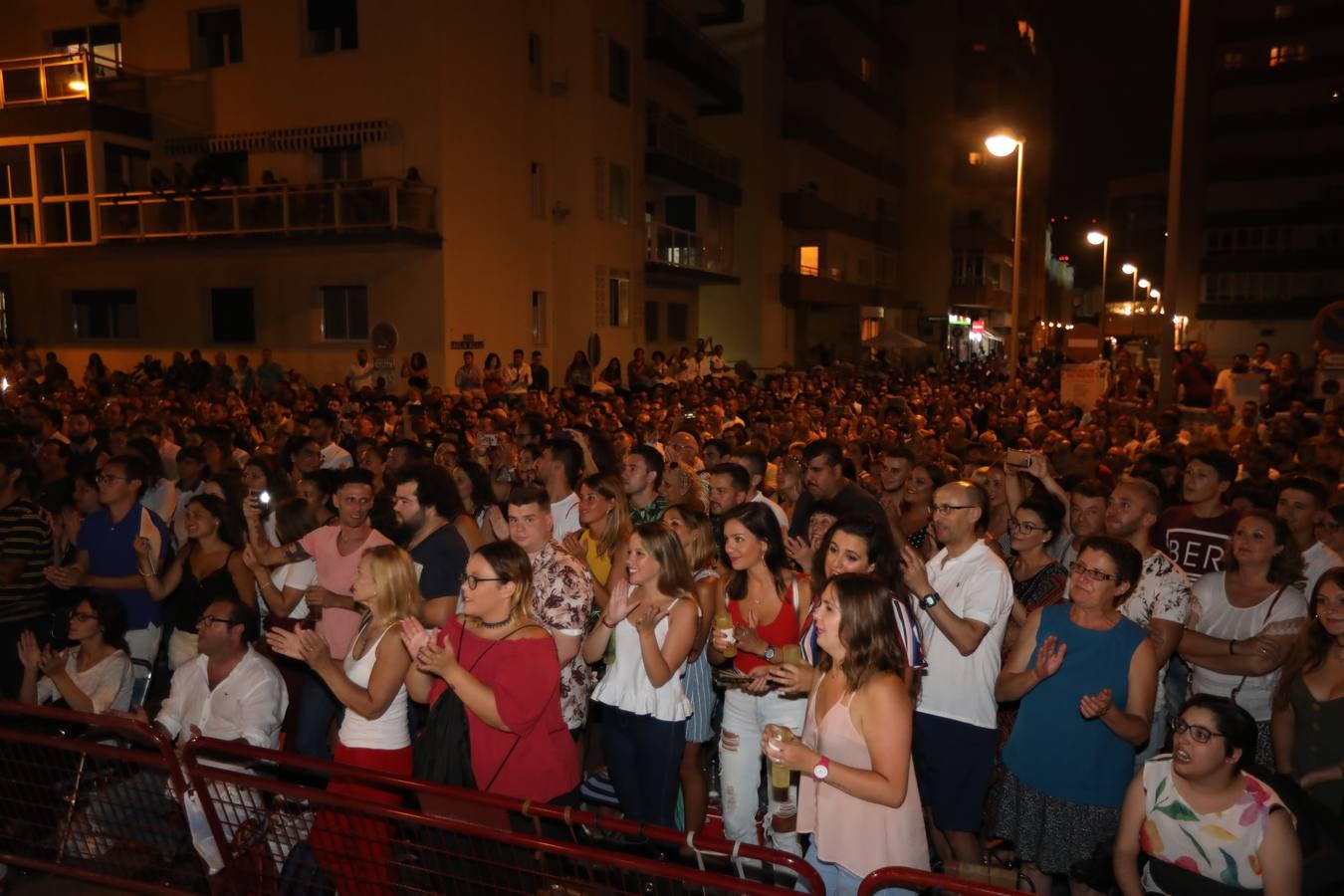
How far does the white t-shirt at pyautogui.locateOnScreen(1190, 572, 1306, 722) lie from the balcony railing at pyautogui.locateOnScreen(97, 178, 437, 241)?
54.2ft

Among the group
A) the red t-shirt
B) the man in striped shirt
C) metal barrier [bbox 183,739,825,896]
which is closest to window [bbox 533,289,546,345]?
the man in striped shirt

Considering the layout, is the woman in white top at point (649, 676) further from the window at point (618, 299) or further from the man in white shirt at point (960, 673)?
the window at point (618, 299)

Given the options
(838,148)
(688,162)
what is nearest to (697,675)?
(688,162)

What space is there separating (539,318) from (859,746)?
21.2 meters

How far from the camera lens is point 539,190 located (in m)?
23.5

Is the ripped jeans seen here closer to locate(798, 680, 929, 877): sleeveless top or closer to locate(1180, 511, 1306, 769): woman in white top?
locate(798, 680, 929, 877): sleeveless top

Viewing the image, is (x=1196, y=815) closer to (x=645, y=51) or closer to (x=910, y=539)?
(x=910, y=539)

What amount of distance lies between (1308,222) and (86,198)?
173 feet

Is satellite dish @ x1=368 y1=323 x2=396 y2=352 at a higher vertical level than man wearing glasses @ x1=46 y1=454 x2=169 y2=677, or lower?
higher

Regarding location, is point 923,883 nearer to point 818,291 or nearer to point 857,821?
point 857,821

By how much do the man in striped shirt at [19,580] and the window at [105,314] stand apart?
19024mm

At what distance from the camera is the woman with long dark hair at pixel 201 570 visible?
5.60 m

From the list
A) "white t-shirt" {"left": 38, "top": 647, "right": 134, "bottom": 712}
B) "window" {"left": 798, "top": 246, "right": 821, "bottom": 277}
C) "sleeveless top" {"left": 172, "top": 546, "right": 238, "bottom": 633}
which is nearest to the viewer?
"white t-shirt" {"left": 38, "top": 647, "right": 134, "bottom": 712}

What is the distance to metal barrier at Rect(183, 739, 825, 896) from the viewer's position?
3.27 m
